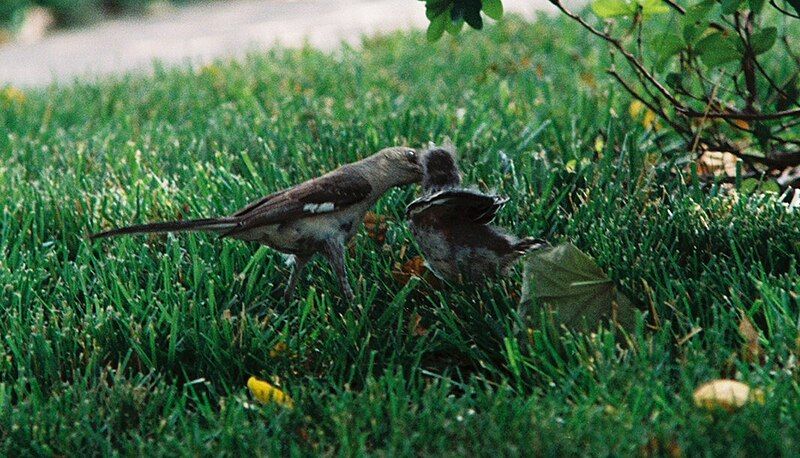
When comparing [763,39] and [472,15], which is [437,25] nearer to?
[472,15]

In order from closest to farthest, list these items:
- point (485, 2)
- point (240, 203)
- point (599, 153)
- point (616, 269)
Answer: point (616, 269) < point (485, 2) < point (240, 203) < point (599, 153)

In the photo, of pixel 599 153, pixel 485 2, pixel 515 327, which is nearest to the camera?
pixel 515 327

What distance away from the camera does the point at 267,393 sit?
109 inches

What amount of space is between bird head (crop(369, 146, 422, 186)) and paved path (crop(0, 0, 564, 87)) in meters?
5.64

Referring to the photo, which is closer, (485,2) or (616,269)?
(616,269)

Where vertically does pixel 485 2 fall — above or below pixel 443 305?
above

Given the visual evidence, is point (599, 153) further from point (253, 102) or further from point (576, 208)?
point (253, 102)

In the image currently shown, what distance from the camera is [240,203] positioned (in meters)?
4.04

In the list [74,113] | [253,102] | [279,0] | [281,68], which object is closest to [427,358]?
[253,102]

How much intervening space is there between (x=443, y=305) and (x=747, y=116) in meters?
1.39

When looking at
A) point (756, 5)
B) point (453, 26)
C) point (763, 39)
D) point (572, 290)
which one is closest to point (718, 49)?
point (763, 39)

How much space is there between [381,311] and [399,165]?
45 cm

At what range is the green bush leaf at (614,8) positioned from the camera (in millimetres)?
3674

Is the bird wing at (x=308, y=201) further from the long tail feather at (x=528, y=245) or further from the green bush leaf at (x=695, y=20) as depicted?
the green bush leaf at (x=695, y=20)
